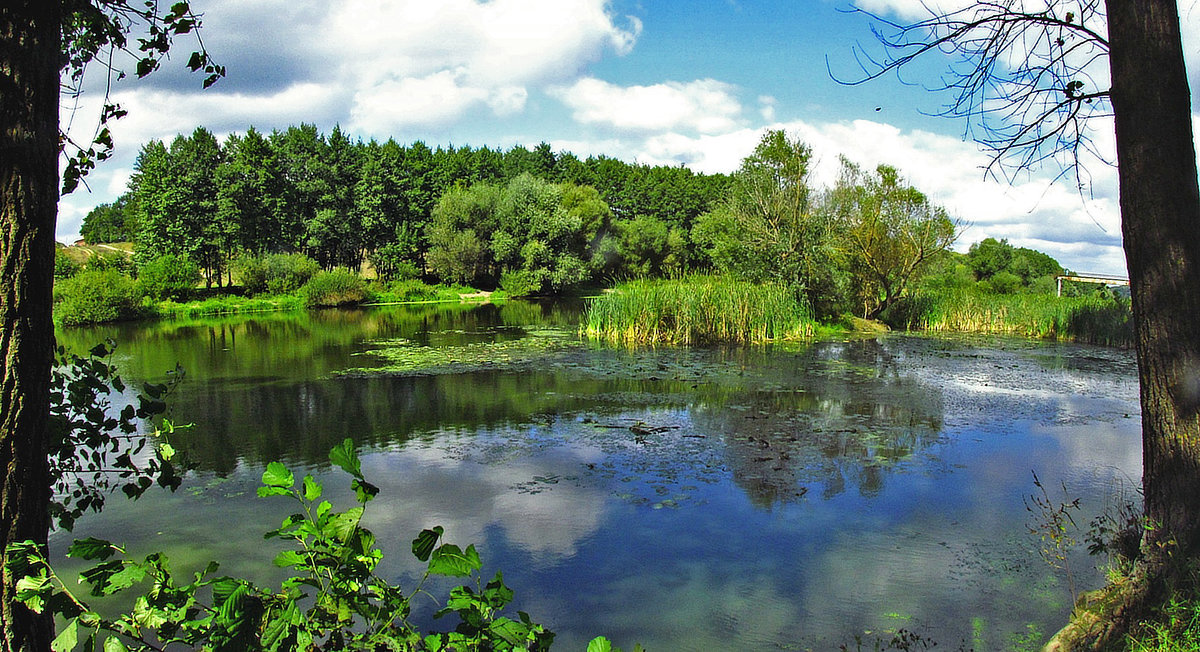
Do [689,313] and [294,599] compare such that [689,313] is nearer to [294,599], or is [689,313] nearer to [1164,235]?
[1164,235]

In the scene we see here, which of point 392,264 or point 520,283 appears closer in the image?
point 520,283

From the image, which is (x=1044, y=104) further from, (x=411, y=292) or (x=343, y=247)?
(x=343, y=247)

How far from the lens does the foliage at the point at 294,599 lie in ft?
5.69

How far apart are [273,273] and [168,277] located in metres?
5.32

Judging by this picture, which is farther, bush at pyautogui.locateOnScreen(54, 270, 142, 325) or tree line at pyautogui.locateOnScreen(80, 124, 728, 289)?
tree line at pyautogui.locateOnScreen(80, 124, 728, 289)

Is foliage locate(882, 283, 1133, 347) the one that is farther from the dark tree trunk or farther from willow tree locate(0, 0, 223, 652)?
willow tree locate(0, 0, 223, 652)

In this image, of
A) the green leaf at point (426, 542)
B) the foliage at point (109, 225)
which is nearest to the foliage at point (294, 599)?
the green leaf at point (426, 542)

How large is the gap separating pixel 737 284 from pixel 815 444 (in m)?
10.6

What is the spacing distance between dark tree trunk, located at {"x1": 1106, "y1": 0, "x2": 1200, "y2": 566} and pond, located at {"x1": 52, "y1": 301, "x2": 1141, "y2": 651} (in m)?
1.23

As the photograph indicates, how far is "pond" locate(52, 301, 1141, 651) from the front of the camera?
453cm

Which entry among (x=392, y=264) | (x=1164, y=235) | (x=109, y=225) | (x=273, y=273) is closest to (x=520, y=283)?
(x=392, y=264)

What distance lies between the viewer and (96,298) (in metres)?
25.7

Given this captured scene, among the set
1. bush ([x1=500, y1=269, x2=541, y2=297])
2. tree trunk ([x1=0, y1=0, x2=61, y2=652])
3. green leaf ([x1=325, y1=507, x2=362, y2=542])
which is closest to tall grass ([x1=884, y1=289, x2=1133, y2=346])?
green leaf ([x1=325, y1=507, x2=362, y2=542])

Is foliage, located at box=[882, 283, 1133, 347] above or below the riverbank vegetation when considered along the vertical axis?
below
